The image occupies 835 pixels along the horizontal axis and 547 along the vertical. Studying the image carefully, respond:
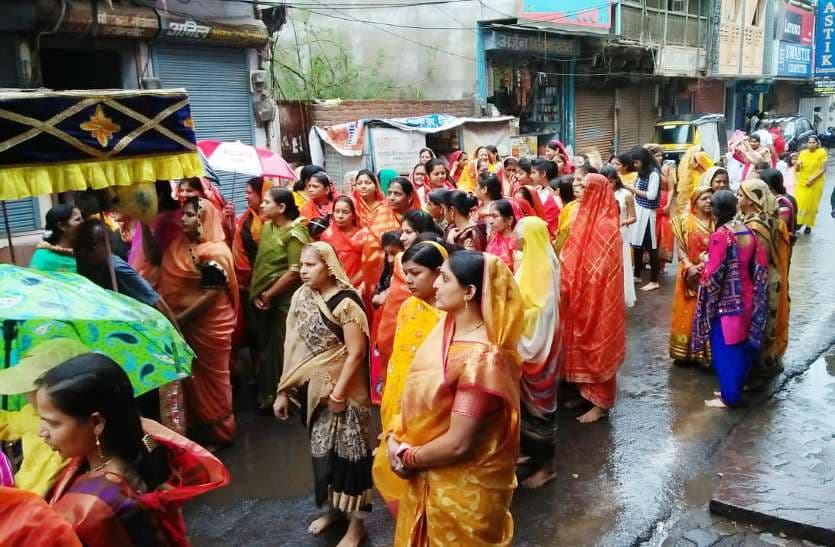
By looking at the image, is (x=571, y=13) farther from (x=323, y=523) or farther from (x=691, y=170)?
(x=323, y=523)

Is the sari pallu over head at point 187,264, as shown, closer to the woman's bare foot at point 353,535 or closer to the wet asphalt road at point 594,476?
the wet asphalt road at point 594,476

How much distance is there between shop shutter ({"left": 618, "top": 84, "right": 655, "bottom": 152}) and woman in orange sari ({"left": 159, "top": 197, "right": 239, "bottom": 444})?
18708mm

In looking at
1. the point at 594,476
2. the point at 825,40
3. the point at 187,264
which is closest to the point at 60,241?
the point at 187,264

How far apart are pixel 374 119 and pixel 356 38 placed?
509cm

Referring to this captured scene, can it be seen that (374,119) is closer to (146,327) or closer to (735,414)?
(735,414)

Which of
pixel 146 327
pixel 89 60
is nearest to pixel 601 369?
pixel 146 327

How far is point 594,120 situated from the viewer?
66.6 feet

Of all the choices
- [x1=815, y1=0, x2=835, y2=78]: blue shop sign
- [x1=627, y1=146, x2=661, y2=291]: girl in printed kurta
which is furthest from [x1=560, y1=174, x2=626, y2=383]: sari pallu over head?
[x1=815, y1=0, x2=835, y2=78]: blue shop sign

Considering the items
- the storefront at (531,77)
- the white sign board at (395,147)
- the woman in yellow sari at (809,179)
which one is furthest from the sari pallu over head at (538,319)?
the storefront at (531,77)

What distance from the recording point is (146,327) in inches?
93.7

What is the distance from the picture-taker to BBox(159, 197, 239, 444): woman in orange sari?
4.48 m

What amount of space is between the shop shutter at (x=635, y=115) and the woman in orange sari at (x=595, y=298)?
1742 cm

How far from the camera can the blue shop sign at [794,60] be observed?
28297 mm

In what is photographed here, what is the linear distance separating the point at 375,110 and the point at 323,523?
9752mm
